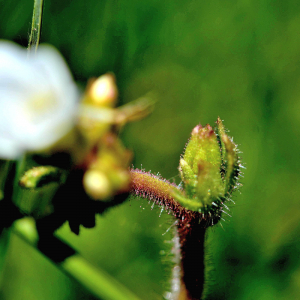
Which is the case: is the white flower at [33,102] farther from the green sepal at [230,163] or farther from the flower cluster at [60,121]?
the green sepal at [230,163]

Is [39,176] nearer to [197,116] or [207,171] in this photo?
[207,171]

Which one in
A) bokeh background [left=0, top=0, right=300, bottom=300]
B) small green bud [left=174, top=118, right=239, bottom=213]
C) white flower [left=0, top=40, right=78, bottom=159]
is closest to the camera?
white flower [left=0, top=40, right=78, bottom=159]

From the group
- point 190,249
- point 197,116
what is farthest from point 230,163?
point 197,116

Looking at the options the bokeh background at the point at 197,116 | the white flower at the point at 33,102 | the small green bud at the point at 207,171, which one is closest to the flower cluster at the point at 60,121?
the white flower at the point at 33,102

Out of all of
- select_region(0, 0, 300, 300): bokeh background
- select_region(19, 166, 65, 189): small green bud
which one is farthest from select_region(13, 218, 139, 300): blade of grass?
select_region(0, 0, 300, 300): bokeh background

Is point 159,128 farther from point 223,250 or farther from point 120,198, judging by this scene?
point 120,198

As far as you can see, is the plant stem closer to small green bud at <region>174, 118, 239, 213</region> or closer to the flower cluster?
the flower cluster

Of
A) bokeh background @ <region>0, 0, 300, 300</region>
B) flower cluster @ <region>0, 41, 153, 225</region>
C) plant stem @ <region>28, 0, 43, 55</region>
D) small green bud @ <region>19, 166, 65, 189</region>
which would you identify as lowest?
bokeh background @ <region>0, 0, 300, 300</region>
